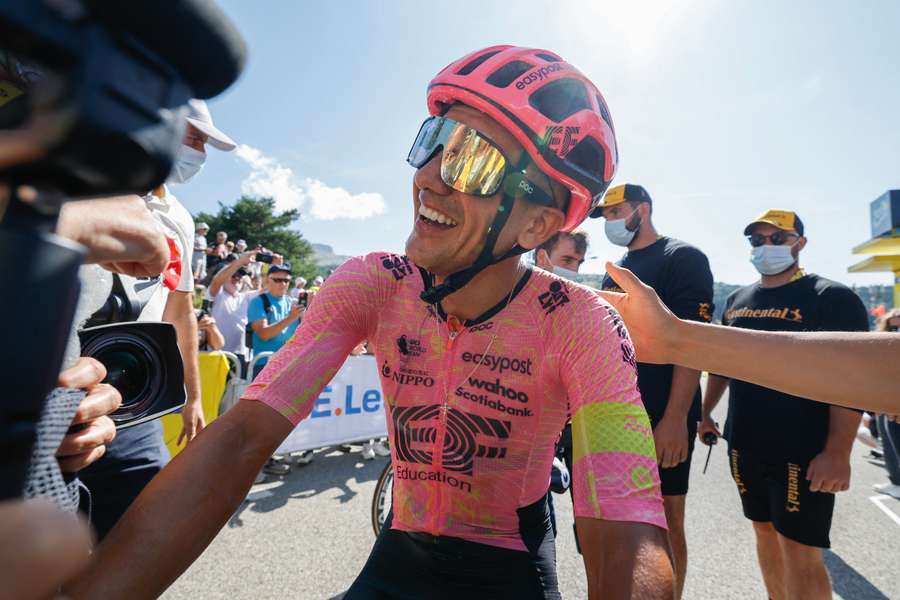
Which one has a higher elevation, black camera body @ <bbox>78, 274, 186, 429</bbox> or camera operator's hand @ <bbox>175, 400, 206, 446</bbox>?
black camera body @ <bbox>78, 274, 186, 429</bbox>

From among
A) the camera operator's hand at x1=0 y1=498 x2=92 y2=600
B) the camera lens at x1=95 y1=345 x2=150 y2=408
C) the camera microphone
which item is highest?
the camera microphone

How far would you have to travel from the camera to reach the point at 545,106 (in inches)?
79.7

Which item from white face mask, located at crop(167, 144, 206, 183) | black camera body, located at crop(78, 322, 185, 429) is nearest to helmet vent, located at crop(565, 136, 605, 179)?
black camera body, located at crop(78, 322, 185, 429)

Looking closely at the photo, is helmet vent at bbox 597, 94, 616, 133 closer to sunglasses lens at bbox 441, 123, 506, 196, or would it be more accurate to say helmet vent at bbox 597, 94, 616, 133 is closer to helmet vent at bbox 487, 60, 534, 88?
helmet vent at bbox 487, 60, 534, 88

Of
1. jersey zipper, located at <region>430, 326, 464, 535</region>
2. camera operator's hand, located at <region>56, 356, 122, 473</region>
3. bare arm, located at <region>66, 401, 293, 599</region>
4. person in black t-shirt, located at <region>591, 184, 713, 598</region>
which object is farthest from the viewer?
person in black t-shirt, located at <region>591, 184, 713, 598</region>

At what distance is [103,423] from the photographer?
3.58ft

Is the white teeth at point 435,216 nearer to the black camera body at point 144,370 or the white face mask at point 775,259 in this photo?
the black camera body at point 144,370

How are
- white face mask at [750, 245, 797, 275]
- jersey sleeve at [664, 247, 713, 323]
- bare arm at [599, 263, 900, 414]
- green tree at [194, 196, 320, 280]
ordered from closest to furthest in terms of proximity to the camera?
bare arm at [599, 263, 900, 414], jersey sleeve at [664, 247, 713, 323], white face mask at [750, 245, 797, 275], green tree at [194, 196, 320, 280]

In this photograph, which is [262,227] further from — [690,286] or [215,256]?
[690,286]

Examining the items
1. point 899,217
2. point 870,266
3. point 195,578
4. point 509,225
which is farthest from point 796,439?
point 870,266

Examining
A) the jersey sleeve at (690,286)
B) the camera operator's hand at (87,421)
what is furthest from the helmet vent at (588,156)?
the camera operator's hand at (87,421)

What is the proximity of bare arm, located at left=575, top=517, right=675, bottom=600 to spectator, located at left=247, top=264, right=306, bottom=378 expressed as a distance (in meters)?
5.62

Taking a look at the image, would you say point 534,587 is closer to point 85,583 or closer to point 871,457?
point 85,583

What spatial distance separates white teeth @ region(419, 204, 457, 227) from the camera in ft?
6.63
